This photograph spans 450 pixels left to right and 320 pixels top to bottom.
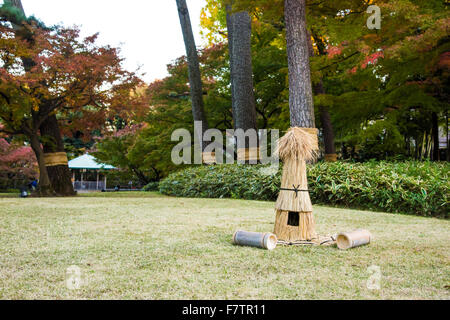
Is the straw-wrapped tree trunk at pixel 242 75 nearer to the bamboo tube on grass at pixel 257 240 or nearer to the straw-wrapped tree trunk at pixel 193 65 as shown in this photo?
the straw-wrapped tree trunk at pixel 193 65

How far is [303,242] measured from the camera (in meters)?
3.52

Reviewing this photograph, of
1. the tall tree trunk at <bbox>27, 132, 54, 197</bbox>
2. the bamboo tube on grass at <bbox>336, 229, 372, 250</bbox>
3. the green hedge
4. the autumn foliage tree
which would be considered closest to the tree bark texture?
the green hedge

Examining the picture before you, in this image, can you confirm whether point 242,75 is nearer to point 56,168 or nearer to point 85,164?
point 56,168

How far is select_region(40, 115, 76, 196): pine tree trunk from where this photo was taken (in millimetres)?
10836

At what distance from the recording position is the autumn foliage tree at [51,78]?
9070mm

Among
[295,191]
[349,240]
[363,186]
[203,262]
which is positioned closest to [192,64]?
[363,186]

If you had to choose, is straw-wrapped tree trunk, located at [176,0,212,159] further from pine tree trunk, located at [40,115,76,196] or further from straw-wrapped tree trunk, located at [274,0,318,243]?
straw-wrapped tree trunk, located at [274,0,318,243]

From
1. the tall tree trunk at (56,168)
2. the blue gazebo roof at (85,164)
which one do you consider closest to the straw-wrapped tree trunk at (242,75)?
the tall tree trunk at (56,168)

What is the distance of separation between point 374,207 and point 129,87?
7160 mm

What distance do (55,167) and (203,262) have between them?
9.24m

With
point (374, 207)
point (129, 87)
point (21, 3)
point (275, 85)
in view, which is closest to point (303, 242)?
point (374, 207)

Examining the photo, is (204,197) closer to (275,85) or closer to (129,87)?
(129,87)

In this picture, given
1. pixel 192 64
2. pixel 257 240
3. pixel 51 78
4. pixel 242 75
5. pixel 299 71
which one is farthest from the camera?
pixel 192 64

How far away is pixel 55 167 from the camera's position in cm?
1091
